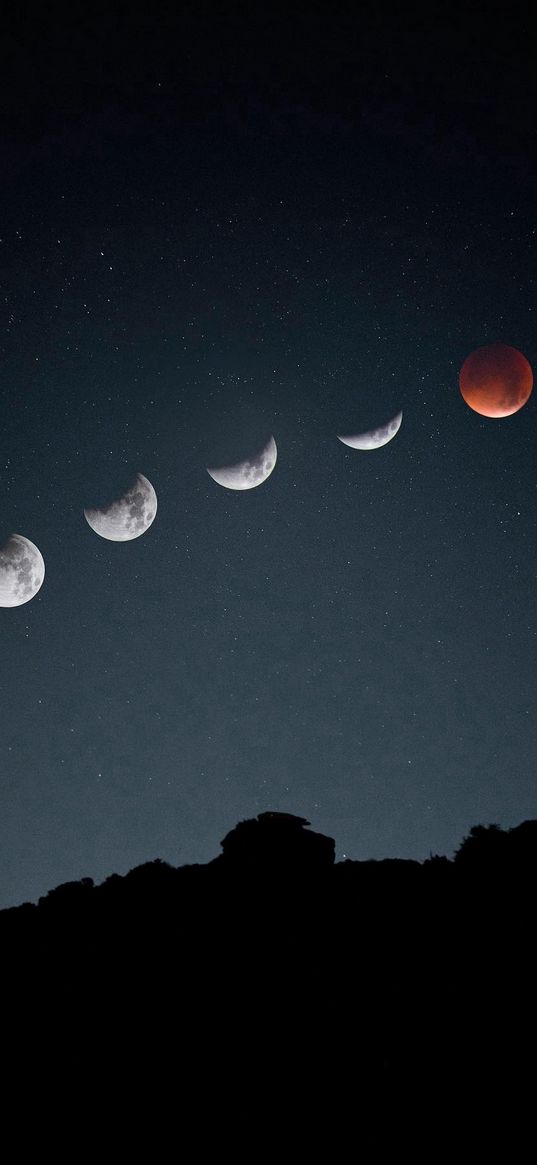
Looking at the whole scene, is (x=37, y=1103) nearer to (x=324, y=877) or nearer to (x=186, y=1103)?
(x=186, y=1103)

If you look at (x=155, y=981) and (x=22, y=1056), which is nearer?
(x=22, y=1056)

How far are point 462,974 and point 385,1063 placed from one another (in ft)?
8.57

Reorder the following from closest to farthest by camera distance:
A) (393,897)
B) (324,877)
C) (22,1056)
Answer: (22,1056)
(393,897)
(324,877)

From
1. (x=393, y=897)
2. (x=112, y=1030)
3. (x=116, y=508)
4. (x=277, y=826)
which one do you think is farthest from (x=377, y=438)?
(x=112, y=1030)

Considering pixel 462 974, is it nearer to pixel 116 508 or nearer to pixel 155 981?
pixel 155 981

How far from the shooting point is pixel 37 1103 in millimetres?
14023

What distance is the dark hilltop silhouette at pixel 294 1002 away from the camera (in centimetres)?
1187

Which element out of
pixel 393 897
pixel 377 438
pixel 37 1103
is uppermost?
pixel 377 438

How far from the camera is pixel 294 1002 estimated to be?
1513 centimetres

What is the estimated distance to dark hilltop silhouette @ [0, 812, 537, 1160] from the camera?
467 inches

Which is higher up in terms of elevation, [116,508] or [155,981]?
[116,508]

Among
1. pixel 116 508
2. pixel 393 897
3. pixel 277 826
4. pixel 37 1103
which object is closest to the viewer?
pixel 37 1103

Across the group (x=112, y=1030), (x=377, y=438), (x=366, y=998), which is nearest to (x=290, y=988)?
(x=366, y=998)

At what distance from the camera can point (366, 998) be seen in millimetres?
14594
